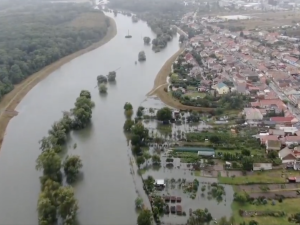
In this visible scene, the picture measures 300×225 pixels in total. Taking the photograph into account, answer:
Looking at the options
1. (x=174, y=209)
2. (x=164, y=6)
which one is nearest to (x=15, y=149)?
(x=174, y=209)

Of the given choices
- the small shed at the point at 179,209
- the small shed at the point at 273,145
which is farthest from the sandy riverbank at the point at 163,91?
the small shed at the point at 179,209

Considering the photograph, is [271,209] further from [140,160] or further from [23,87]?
[23,87]

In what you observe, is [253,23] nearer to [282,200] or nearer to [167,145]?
[167,145]

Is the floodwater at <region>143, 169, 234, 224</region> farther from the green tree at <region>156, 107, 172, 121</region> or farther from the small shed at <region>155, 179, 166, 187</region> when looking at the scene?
the green tree at <region>156, 107, 172, 121</region>

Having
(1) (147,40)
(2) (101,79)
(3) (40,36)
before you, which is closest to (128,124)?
(2) (101,79)

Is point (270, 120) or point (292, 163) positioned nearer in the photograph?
point (292, 163)

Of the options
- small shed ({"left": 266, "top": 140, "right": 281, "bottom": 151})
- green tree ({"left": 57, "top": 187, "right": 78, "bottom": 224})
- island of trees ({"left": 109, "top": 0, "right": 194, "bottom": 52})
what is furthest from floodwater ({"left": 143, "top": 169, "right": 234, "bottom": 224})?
island of trees ({"left": 109, "top": 0, "right": 194, "bottom": 52})
